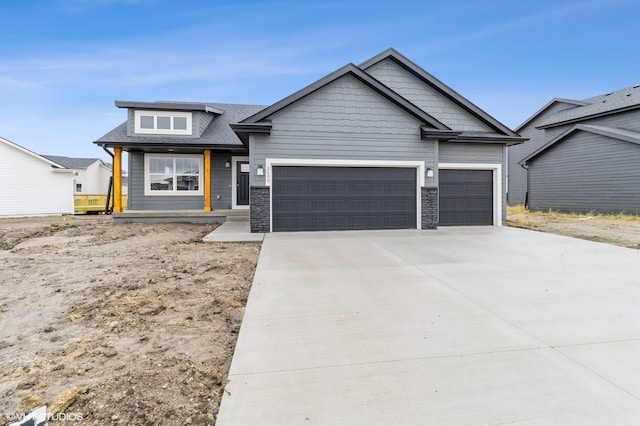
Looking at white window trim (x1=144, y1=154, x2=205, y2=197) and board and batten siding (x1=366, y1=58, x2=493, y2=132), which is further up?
board and batten siding (x1=366, y1=58, x2=493, y2=132)

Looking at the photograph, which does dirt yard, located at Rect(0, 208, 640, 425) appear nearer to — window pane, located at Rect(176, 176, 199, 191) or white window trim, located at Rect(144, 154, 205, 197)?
white window trim, located at Rect(144, 154, 205, 197)

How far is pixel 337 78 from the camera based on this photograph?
9922 mm

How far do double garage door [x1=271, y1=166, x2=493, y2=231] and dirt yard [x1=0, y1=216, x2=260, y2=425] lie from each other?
3.57 meters

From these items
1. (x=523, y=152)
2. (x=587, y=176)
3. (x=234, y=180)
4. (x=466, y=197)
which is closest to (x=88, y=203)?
(x=234, y=180)

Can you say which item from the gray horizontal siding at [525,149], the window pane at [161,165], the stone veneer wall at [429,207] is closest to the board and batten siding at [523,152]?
the gray horizontal siding at [525,149]

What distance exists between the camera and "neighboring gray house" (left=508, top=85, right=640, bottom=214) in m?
15.9

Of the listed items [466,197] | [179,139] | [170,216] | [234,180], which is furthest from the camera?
[234,180]

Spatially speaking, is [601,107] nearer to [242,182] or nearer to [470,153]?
[470,153]

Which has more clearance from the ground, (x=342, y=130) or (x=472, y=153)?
(x=342, y=130)

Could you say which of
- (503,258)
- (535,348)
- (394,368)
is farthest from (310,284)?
(503,258)

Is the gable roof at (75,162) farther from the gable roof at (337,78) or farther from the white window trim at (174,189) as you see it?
the gable roof at (337,78)

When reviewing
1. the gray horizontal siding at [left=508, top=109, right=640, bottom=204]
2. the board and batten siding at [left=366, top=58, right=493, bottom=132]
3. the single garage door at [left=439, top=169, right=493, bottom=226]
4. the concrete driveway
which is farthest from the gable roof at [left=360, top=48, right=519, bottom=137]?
the gray horizontal siding at [left=508, top=109, right=640, bottom=204]

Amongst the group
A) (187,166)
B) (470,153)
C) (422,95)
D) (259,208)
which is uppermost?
(422,95)

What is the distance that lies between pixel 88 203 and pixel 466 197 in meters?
22.8
